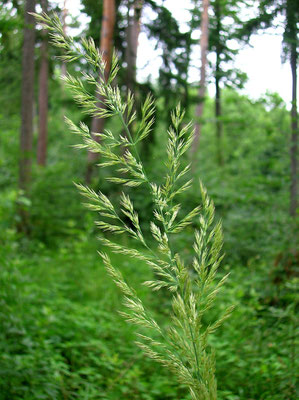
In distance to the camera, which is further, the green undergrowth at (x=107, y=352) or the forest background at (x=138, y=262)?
the forest background at (x=138, y=262)

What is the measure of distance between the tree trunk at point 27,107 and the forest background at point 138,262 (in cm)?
3

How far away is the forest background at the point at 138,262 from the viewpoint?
2758mm

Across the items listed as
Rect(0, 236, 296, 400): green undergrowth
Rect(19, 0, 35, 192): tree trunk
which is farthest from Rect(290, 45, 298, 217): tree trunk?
Rect(19, 0, 35, 192): tree trunk

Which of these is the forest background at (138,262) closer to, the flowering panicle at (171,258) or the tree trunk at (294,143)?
the tree trunk at (294,143)

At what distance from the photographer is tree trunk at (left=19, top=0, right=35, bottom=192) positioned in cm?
841

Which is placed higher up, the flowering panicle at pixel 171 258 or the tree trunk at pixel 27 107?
the tree trunk at pixel 27 107

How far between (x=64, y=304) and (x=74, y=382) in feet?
5.84

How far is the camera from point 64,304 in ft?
14.7

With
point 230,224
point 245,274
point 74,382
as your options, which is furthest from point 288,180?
point 74,382

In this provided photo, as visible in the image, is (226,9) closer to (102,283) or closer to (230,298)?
(230,298)

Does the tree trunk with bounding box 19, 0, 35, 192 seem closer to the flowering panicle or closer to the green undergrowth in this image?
the green undergrowth

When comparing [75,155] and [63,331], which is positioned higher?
[75,155]

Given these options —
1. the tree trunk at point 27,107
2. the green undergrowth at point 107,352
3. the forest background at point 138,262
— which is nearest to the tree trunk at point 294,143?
the forest background at point 138,262

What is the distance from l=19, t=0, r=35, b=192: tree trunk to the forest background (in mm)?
27
